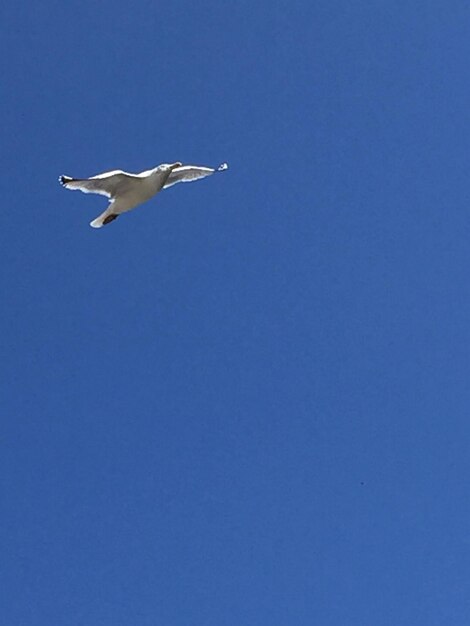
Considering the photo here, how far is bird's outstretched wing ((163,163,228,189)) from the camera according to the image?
2012cm

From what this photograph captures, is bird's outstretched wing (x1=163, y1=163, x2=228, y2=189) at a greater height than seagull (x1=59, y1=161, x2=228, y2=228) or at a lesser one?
greater

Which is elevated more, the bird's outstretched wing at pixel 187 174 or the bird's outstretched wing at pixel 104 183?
the bird's outstretched wing at pixel 187 174

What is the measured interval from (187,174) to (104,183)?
247cm

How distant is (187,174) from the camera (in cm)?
2033

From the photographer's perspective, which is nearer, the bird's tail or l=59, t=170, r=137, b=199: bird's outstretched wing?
l=59, t=170, r=137, b=199: bird's outstretched wing

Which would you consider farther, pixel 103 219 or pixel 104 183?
pixel 103 219

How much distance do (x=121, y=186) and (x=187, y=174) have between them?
2160mm

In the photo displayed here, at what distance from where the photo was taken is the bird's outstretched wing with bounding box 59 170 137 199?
1812 centimetres

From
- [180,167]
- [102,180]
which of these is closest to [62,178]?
[102,180]

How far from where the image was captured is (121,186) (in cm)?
1853

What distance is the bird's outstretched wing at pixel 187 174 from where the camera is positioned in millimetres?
20125

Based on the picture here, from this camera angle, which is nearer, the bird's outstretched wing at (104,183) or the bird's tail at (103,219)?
the bird's outstretched wing at (104,183)

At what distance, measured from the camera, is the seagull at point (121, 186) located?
18.2 m

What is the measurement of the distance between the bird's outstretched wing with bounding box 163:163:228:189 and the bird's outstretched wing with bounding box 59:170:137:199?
161cm
